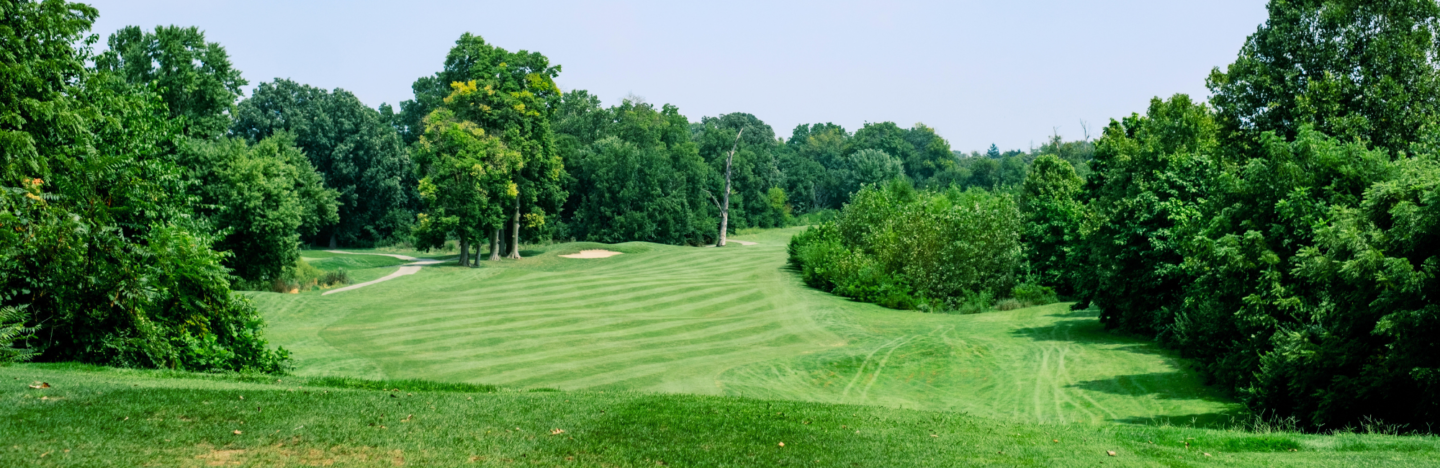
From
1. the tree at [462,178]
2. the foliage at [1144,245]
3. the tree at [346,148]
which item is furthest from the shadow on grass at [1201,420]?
the tree at [346,148]

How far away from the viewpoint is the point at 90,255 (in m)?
13.8

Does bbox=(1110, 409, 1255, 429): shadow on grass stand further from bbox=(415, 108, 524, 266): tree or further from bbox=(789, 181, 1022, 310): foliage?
bbox=(415, 108, 524, 266): tree

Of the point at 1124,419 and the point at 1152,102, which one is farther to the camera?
the point at 1152,102

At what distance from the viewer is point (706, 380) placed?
59.5 ft

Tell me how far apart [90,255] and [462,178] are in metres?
34.6

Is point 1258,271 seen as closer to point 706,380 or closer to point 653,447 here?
point 706,380

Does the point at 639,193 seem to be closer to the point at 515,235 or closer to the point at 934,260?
the point at 515,235

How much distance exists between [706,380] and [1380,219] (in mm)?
11004

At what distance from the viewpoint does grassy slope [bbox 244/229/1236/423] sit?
17203 millimetres

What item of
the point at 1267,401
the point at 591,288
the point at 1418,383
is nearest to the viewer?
the point at 1418,383

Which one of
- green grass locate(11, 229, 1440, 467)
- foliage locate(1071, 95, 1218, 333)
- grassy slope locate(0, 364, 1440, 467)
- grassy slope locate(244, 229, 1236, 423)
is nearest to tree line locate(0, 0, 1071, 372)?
green grass locate(11, 229, 1440, 467)

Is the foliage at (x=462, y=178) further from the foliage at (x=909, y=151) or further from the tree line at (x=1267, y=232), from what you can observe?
the foliage at (x=909, y=151)

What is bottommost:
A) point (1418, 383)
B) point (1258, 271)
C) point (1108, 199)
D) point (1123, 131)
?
point (1418, 383)

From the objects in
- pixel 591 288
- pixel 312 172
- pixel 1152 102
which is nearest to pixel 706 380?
pixel 591 288
